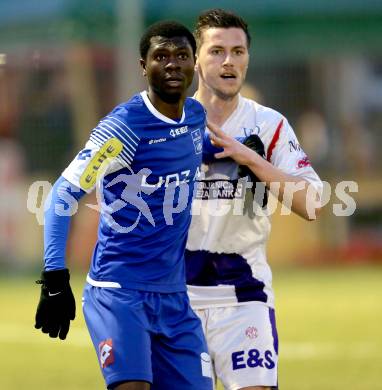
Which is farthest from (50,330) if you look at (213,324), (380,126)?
(380,126)

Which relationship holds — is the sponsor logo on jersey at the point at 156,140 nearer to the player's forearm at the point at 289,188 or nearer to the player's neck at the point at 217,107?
the player's forearm at the point at 289,188

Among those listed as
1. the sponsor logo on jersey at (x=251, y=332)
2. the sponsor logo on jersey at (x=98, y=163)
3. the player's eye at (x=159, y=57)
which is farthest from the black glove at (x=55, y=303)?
the sponsor logo on jersey at (x=251, y=332)

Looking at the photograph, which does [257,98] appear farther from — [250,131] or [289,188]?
[289,188]

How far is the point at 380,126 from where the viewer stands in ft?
73.6

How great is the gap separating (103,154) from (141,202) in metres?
0.33

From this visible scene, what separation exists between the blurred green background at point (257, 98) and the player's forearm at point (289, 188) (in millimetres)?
10726

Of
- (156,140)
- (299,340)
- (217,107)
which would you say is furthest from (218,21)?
(299,340)

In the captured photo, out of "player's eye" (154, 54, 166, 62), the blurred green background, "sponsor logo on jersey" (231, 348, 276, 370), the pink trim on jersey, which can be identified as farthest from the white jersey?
the blurred green background

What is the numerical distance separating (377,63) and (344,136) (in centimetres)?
160

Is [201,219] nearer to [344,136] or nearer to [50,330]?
[50,330]

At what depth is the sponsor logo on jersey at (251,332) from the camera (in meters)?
7.03

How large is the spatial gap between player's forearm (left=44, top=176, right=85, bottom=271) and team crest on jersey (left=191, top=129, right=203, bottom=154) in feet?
2.28

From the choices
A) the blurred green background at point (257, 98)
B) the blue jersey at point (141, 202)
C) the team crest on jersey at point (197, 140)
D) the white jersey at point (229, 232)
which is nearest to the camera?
the blue jersey at point (141, 202)

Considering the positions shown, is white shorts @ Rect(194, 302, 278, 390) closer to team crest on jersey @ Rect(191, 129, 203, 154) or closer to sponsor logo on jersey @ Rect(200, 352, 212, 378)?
sponsor logo on jersey @ Rect(200, 352, 212, 378)
